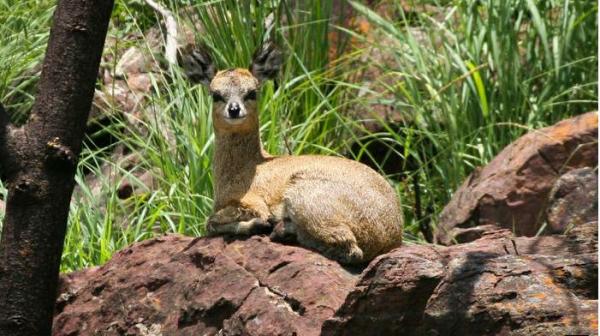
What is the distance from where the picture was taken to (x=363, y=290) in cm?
544

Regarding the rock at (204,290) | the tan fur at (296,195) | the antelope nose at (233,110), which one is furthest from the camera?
the antelope nose at (233,110)

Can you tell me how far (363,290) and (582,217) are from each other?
2.66m

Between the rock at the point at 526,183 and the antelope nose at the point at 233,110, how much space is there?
2287 millimetres

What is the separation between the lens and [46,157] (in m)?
6.38

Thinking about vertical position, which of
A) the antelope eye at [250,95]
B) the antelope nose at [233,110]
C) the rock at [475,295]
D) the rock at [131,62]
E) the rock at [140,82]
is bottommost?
the rock at [475,295]

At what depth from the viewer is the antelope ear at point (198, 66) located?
25.5 ft

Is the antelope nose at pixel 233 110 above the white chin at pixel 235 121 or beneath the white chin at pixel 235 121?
above

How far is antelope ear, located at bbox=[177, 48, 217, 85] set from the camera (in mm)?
7785

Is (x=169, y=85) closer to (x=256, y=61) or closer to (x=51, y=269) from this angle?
(x=256, y=61)

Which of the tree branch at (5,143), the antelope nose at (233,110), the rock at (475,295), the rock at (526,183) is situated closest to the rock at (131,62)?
the rock at (526,183)

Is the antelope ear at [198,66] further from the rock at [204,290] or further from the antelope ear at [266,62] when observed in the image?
the rock at [204,290]

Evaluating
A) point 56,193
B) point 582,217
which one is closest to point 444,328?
point 56,193

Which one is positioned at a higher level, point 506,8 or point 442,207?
point 506,8

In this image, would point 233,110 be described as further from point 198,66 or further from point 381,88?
point 381,88
